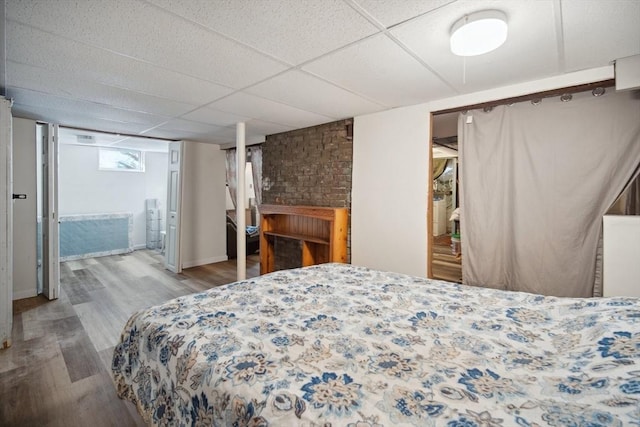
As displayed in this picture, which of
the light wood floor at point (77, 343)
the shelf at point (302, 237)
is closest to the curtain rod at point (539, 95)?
the shelf at point (302, 237)

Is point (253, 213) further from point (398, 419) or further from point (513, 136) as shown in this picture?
point (398, 419)

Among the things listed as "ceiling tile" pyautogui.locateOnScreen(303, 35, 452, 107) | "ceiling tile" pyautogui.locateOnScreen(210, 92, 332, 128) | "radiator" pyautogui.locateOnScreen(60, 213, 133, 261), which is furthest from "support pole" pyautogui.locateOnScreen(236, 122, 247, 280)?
"radiator" pyautogui.locateOnScreen(60, 213, 133, 261)

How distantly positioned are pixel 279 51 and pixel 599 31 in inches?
69.9

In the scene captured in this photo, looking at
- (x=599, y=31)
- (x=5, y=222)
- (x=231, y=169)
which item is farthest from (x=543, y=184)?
(x=231, y=169)

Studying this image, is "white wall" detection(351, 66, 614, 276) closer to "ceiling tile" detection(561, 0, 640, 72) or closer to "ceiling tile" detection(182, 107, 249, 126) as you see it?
"ceiling tile" detection(561, 0, 640, 72)

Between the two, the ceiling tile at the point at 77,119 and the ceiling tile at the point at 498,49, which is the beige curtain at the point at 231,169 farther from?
the ceiling tile at the point at 498,49

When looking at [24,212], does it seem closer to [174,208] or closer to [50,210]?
[50,210]

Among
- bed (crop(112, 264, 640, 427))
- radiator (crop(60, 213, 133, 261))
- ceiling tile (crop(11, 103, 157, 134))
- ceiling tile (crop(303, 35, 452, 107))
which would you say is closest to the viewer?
bed (crop(112, 264, 640, 427))

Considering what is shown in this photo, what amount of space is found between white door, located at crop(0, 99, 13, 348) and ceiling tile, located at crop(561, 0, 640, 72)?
3761 mm

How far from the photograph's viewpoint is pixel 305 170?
384 cm

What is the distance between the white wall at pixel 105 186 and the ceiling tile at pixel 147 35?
527cm

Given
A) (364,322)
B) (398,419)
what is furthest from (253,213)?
(398,419)

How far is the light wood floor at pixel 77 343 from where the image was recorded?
170 cm

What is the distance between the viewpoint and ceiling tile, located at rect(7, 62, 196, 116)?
207 centimetres
